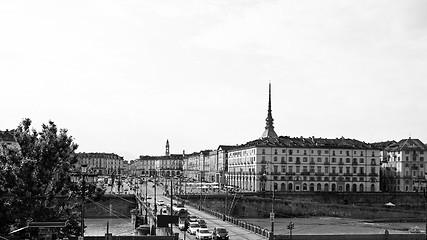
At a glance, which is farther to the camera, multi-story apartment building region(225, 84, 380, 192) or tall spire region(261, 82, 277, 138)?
tall spire region(261, 82, 277, 138)

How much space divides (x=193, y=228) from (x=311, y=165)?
80826 mm

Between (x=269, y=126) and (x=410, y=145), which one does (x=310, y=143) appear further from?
(x=269, y=126)

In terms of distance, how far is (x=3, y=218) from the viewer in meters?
33.7

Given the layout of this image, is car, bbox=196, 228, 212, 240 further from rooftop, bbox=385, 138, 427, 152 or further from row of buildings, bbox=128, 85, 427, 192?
rooftop, bbox=385, 138, 427, 152

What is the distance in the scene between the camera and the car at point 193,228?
56.5m

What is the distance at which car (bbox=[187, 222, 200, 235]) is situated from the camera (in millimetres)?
56513

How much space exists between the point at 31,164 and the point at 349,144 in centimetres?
11577

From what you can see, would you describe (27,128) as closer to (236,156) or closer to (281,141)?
(281,141)

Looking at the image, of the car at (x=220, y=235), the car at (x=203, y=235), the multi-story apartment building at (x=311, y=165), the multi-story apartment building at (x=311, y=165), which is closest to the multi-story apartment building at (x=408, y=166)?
the multi-story apartment building at (x=311, y=165)

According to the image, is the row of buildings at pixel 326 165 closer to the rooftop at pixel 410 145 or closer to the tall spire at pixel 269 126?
the rooftop at pixel 410 145

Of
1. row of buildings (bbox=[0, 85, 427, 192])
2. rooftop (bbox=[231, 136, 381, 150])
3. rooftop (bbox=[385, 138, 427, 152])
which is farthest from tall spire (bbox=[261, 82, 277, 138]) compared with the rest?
rooftop (bbox=[385, 138, 427, 152])

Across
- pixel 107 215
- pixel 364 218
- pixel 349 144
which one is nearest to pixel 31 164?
pixel 107 215

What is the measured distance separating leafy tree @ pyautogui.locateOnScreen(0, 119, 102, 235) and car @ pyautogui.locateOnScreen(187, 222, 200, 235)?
72.6 ft

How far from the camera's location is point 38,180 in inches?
1324
